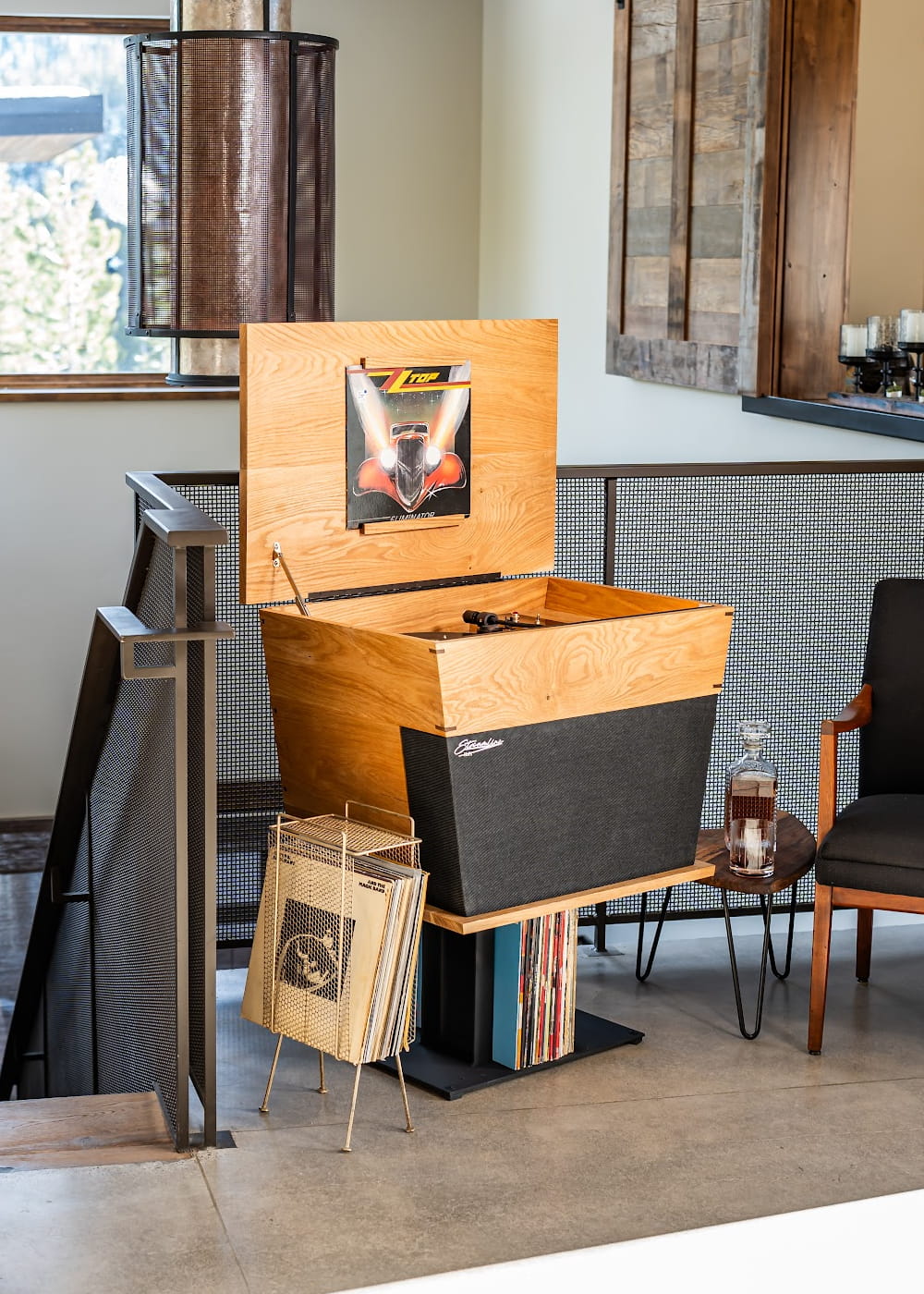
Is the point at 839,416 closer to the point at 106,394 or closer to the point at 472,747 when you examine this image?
the point at 472,747

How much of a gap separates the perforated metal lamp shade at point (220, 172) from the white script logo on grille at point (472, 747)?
4.67ft

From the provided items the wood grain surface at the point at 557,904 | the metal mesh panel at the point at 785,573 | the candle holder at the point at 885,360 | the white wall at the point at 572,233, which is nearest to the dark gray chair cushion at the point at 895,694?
the metal mesh panel at the point at 785,573

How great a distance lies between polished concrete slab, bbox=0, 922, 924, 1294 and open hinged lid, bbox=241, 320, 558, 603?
976mm

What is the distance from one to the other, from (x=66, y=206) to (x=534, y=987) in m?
5.44

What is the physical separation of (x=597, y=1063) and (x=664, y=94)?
3346 millimetres

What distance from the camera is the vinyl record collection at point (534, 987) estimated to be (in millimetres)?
2906

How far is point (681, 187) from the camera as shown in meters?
4.98

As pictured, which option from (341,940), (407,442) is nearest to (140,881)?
(341,940)

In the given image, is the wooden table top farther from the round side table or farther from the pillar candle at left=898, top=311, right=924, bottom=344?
the pillar candle at left=898, top=311, right=924, bottom=344

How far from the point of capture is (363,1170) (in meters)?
2.58

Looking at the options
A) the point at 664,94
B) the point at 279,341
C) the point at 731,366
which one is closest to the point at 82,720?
the point at 279,341

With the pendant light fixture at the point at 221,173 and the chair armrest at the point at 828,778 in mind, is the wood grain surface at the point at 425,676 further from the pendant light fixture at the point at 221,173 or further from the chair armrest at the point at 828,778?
the pendant light fixture at the point at 221,173

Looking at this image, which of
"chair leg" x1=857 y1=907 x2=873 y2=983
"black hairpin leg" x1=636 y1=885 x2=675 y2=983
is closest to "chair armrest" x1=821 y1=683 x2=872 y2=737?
"chair leg" x1=857 y1=907 x2=873 y2=983

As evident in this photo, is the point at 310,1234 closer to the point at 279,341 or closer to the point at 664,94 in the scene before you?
the point at 279,341
